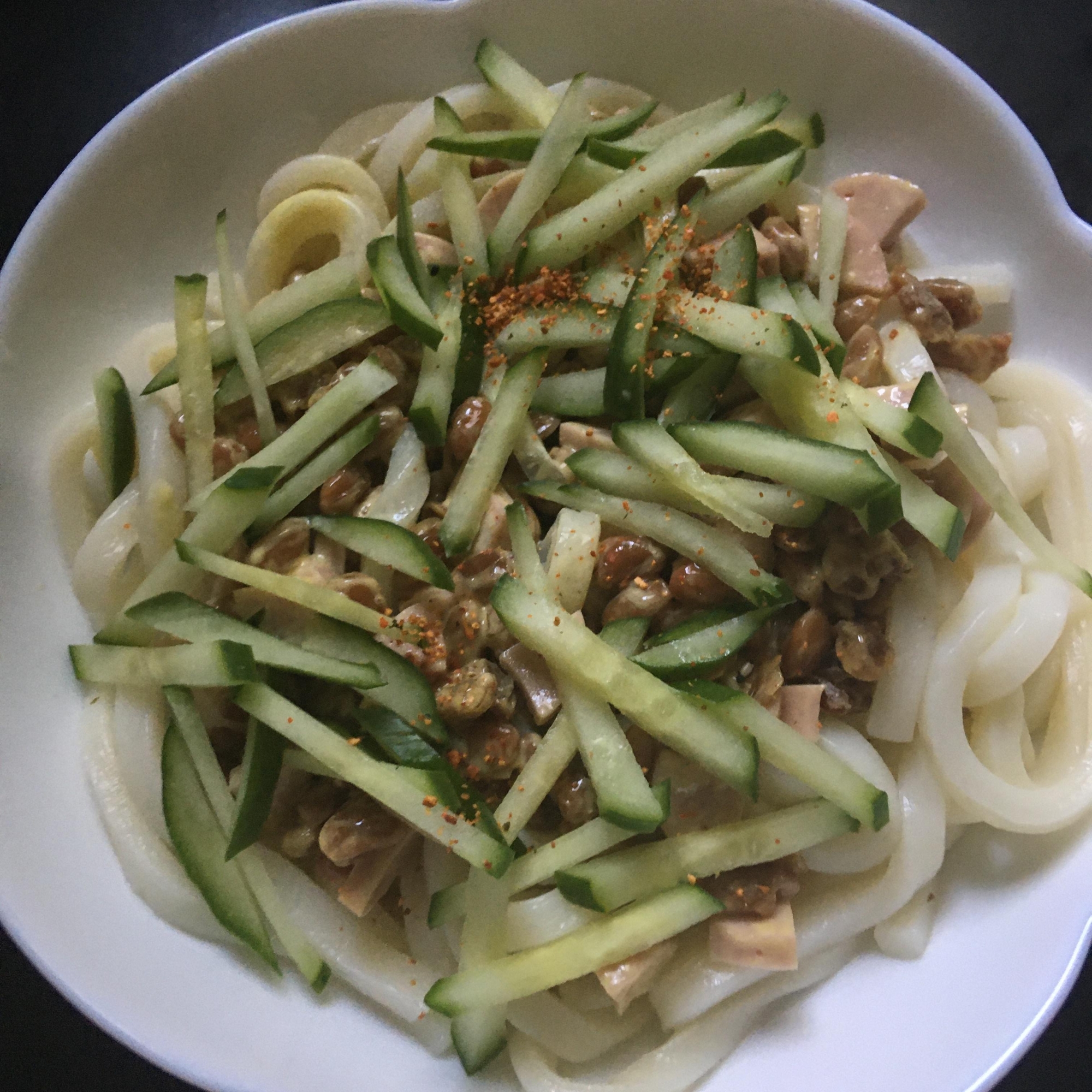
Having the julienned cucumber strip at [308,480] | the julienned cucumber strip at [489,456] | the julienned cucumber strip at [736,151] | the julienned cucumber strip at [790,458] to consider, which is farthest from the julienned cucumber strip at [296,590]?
the julienned cucumber strip at [736,151]

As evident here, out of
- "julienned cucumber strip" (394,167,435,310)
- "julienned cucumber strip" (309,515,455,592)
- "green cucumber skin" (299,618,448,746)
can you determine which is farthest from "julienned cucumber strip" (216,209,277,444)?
"green cucumber skin" (299,618,448,746)

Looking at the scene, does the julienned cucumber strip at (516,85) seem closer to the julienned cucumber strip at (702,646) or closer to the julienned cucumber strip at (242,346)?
the julienned cucumber strip at (242,346)

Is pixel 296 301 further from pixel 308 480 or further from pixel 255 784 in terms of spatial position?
pixel 255 784

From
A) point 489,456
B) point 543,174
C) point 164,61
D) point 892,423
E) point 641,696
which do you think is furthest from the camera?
point 164,61

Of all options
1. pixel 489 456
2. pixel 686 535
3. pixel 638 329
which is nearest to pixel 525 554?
pixel 489 456

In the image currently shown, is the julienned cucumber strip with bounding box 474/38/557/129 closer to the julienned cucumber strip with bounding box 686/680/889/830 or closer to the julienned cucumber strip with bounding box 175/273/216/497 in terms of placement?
the julienned cucumber strip with bounding box 175/273/216/497

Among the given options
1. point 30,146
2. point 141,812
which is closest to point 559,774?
point 141,812

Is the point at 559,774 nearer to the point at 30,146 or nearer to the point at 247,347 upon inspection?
the point at 247,347

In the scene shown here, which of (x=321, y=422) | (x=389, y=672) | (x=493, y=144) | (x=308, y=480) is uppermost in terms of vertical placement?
(x=493, y=144)
